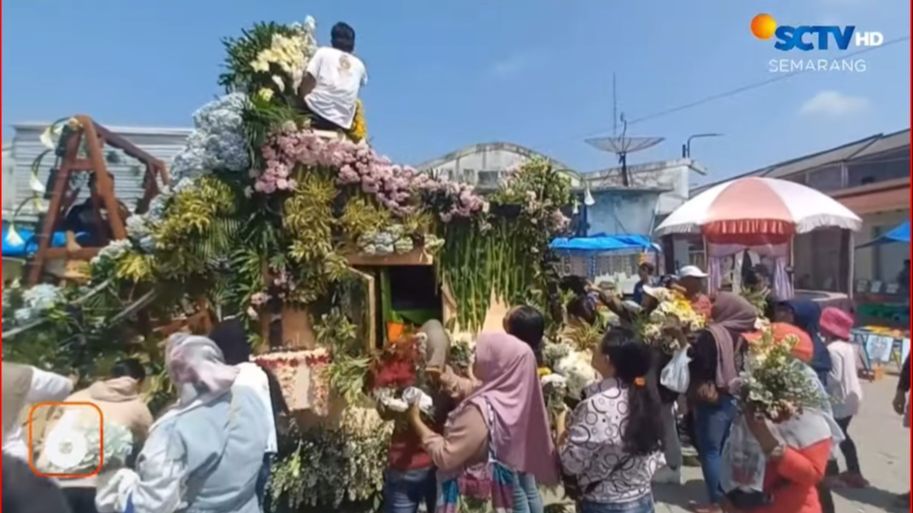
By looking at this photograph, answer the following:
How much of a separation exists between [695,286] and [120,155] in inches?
129

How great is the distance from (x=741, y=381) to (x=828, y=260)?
1.12 m

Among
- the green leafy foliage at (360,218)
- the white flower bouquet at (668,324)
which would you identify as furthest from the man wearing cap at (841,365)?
the green leafy foliage at (360,218)

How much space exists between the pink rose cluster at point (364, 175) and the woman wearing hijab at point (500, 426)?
1.37 meters

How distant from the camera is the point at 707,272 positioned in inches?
152

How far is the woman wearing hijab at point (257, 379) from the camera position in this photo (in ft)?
7.28

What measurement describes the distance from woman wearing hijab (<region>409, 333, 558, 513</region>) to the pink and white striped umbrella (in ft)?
5.49

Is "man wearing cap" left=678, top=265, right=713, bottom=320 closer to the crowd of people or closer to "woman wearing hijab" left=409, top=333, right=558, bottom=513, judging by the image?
the crowd of people

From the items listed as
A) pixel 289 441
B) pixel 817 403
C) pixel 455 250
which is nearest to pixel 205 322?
pixel 289 441

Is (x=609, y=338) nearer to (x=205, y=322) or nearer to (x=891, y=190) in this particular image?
(x=891, y=190)

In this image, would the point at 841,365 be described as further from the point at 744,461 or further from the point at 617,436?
the point at 617,436

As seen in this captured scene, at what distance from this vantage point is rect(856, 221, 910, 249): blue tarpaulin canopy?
2.68 m

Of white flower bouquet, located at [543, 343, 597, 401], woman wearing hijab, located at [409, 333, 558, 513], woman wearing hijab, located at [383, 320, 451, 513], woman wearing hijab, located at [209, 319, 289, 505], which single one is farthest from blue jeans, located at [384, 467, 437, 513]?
white flower bouquet, located at [543, 343, 597, 401]

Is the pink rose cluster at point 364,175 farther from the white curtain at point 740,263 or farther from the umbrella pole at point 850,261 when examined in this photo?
the umbrella pole at point 850,261

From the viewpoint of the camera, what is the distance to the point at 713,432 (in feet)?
11.7
